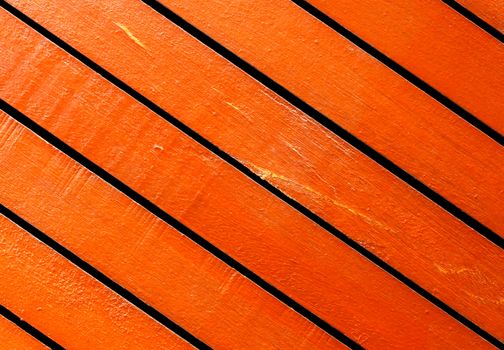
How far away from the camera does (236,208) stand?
4.69 ft

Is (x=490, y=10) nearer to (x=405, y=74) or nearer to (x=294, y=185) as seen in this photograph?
(x=405, y=74)

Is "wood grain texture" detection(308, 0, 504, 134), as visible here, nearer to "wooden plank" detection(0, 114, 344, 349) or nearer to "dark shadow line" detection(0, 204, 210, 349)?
"wooden plank" detection(0, 114, 344, 349)

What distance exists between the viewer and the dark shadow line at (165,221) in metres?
1.42

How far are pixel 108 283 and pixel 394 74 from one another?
89cm

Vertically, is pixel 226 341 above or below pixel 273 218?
below

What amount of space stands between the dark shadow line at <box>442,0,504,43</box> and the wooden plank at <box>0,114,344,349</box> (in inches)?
34.0

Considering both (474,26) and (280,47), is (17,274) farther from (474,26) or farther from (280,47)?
(474,26)

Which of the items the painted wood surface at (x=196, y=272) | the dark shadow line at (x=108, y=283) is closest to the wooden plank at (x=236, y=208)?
the painted wood surface at (x=196, y=272)

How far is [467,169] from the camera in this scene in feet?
4.75

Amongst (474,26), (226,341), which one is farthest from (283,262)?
(474,26)

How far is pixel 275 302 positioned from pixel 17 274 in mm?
646

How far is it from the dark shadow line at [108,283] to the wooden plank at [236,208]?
Result: 0.23m

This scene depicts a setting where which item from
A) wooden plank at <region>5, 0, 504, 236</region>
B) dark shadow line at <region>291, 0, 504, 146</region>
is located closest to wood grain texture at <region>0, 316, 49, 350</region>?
wooden plank at <region>5, 0, 504, 236</region>

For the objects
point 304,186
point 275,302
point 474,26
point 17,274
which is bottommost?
point 17,274
